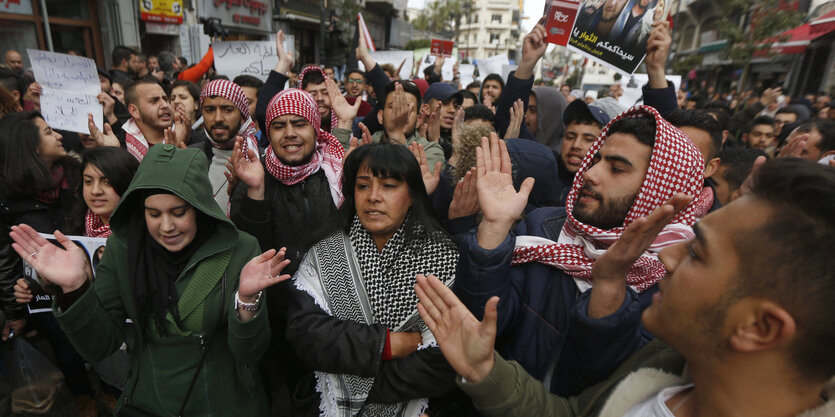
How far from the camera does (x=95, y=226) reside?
94.7 inches

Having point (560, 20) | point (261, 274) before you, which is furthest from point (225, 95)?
point (560, 20)

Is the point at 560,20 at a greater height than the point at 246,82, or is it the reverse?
the point at 560,20

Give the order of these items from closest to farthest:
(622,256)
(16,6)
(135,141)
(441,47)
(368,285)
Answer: (622,256) < (368,285) < (135,141) < (16,6) < (441,47)

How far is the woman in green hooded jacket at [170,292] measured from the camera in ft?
5.51

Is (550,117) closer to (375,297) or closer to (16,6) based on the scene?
(375,297)

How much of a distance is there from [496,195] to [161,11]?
14.5 m

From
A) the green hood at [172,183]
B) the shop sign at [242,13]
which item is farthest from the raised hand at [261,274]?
the shop sign at [242,13]

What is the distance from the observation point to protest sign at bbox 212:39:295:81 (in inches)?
219

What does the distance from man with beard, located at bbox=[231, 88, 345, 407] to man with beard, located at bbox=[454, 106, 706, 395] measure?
1.12m

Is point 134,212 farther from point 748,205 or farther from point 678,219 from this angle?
point 678,219

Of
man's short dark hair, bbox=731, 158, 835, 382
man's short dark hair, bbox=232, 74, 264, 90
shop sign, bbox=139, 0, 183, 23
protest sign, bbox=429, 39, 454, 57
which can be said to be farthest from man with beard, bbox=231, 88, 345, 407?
shop sign, bbox=139, 0, 183, 23

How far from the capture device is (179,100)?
435 cm

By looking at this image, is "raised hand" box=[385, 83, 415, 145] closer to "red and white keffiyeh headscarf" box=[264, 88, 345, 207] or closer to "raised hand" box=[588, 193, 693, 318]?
"red and white keffiyeh headscarf" box=[264, 88, 345, 207]

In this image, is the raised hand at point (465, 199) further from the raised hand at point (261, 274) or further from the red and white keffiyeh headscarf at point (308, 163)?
the red and white keffiyeh headscarf at point (308, 163)
